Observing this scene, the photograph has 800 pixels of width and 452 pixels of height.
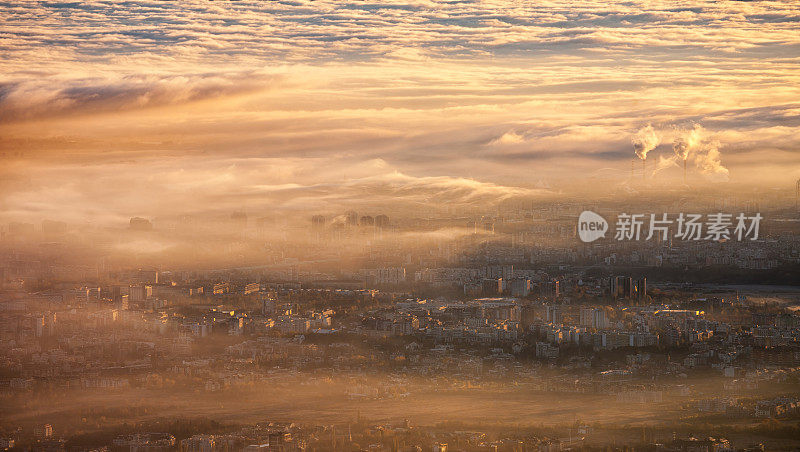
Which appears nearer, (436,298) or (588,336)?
(588,336)

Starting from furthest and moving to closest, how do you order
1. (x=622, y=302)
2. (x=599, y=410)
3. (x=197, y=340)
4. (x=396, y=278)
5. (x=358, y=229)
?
(x=358, y=229) < (x=396, y=278) < (x=622, y=302) < (x=197, y=340) < (x=599, y=410)

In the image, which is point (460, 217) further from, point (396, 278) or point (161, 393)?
point (161, 393)

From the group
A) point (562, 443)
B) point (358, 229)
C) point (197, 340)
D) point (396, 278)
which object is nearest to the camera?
point (562, 443)

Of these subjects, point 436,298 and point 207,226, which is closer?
point 436,298

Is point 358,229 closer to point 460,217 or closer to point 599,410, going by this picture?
point 460,217

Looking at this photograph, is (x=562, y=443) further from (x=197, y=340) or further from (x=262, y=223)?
(x=262, y=223)

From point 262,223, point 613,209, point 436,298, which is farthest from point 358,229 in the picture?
point 613,209

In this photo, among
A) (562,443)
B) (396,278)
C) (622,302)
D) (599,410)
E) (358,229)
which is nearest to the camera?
(562,443)

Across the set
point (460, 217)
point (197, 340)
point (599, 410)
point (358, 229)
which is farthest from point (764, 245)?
point (197, 340)

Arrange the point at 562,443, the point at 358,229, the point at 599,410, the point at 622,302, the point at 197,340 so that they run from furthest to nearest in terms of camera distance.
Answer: the point at 358,229 → the point at 622,302 → the point at 197,340 → the point at 599,410 → the point at 562,443
